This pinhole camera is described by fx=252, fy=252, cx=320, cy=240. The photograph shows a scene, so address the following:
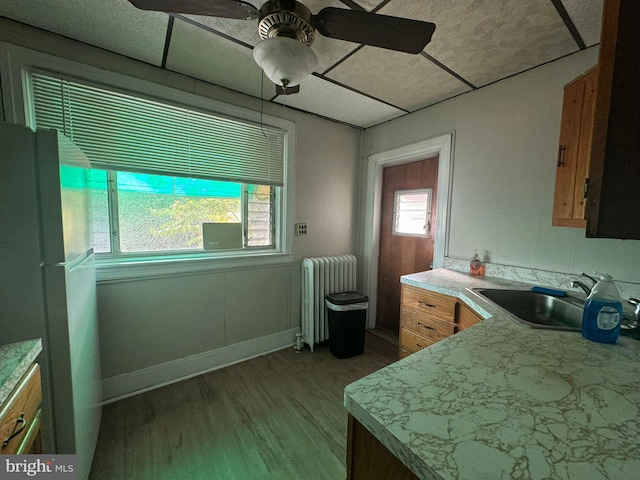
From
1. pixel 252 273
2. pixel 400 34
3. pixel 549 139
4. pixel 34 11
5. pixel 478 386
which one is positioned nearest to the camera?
pixel 478 386

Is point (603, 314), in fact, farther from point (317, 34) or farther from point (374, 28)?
point (317, 34)

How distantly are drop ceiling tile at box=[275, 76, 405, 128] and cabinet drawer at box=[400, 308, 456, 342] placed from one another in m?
1.82

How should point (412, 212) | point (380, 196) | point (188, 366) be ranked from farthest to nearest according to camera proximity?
point (380, 196), point (412, 212), point (188, 366)

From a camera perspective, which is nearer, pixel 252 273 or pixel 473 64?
pixel 473 64

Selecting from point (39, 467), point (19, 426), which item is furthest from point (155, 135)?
point (39, 467)

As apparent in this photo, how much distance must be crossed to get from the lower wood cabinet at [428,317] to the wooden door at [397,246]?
0.75 metres

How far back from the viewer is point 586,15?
1.24m

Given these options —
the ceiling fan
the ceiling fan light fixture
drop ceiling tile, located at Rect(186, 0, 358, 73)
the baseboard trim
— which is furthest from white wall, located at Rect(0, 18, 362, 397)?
the ceiling fan light fixture

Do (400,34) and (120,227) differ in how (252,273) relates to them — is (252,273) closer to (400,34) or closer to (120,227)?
(120,227)

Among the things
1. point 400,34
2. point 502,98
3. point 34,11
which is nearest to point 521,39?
point 502,98

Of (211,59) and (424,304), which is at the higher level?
(211,59)

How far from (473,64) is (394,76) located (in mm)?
503

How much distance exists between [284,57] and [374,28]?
40 cm

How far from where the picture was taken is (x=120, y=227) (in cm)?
181
